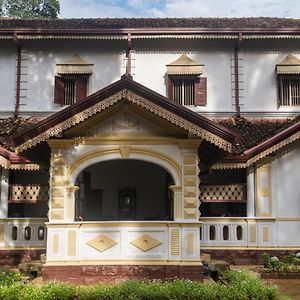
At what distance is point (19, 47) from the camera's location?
1709cm

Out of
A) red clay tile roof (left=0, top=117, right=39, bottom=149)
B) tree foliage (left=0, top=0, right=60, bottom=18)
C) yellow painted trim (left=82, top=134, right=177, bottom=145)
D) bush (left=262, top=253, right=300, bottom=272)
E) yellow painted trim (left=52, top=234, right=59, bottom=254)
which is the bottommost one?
bush (left=262, top=253, right=300, bottom=272)

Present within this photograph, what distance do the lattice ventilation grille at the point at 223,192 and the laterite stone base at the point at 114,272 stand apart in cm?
386

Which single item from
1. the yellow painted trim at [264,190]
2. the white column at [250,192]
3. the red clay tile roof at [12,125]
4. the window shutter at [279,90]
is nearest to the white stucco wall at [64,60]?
the red clay tile roof at [12,125]

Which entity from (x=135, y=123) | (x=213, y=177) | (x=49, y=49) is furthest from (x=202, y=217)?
(x=49, y=49)

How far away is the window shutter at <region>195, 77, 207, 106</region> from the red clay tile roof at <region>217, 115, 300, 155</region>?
102 cm

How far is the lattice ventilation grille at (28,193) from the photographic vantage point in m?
13.7

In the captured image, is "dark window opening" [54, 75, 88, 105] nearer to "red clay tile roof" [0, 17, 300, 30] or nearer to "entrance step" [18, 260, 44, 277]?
"red clay tile roof" [0, 17, 300, 30]

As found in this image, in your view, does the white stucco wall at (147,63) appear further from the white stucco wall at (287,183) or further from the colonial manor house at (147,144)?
the white stucco wall at (287,183)

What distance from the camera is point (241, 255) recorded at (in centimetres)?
1403

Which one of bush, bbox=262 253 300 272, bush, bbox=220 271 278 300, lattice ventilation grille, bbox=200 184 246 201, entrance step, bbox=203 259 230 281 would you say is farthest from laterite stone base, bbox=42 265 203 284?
lattice ventilation grille, bbox=200 184 246 201

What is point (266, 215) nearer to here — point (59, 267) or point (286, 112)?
point (286, 112)

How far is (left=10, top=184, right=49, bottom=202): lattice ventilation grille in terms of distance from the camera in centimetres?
1370

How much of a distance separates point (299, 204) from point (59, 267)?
7380 millimetres

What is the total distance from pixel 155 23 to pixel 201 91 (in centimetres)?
349
